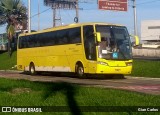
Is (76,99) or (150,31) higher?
(150,31)

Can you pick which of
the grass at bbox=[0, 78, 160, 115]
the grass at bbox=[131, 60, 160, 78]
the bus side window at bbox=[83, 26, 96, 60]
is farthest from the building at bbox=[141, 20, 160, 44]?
the grass at bbox=[0, 78, 160, 115]

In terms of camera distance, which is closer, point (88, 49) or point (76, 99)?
point (76, 99)

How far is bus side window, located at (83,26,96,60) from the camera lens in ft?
81.4

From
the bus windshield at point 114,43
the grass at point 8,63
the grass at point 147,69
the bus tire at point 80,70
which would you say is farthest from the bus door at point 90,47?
the grass at point 8,63

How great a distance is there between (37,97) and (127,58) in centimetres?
1418

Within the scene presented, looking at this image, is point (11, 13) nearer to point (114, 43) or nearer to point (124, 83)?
point (114, 43)

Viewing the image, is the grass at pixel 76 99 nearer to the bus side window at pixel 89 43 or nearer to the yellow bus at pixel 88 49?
the yellow bus at pixel 88 49

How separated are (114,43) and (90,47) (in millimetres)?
1471

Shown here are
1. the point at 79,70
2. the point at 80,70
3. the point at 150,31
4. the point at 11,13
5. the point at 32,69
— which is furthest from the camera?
the point at 150,31

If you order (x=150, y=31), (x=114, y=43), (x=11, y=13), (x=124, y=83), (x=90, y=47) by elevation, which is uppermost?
(x=150, y=31)

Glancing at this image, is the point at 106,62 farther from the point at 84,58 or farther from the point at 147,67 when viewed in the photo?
the point at 147,67

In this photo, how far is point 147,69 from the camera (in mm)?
30766

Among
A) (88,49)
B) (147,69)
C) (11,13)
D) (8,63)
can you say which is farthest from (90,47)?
(11,13)

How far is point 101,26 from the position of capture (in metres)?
25.0
